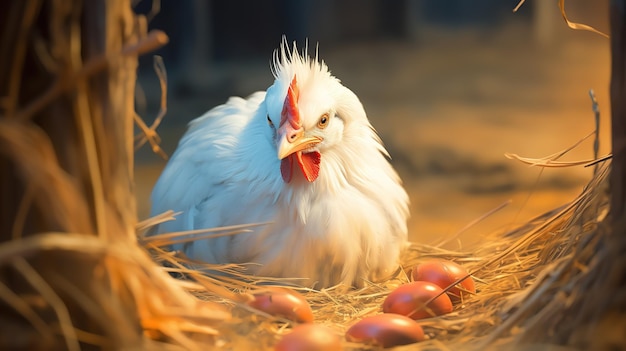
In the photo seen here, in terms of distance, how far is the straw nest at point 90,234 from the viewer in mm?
1232

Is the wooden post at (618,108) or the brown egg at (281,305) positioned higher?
the wooden post at (618,108)

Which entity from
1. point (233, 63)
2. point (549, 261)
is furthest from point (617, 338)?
point (233, 63)

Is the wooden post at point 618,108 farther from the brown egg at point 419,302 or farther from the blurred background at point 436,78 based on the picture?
the blurred background at point 436,78

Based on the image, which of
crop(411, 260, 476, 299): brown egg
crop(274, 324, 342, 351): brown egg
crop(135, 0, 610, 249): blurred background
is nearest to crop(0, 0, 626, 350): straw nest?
crop(274, 324, 342, 351): brown egg

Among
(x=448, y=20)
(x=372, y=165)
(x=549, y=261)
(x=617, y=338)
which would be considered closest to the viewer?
(x=617, y=338)

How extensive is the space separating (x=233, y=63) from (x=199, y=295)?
13.2 feet

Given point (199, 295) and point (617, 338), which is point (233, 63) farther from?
point (617, 338)

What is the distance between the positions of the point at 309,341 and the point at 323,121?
2.51ft

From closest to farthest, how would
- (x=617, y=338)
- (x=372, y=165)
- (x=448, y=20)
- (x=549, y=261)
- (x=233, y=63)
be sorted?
(x=617, y=338) < (x=549, y=261) < (x=372, y=165) < (x=233, y=63) < (x=448, y=20)

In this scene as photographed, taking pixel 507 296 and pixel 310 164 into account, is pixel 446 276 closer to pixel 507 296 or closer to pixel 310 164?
pixel 507 296

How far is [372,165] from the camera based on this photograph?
234cm

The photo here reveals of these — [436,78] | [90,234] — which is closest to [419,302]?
[90,234]

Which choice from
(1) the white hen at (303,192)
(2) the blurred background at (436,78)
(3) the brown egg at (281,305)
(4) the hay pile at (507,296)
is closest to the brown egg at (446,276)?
(4) the hay pile at (507,296)

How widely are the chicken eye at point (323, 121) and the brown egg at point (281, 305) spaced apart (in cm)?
53
